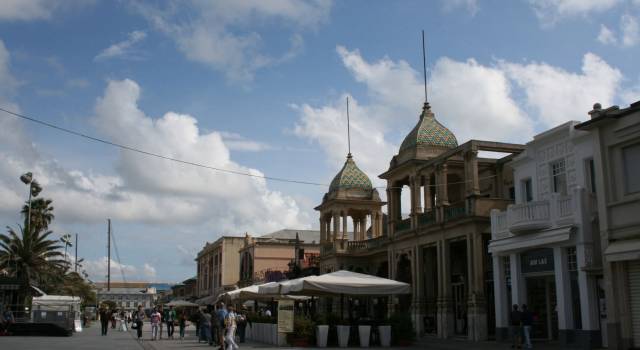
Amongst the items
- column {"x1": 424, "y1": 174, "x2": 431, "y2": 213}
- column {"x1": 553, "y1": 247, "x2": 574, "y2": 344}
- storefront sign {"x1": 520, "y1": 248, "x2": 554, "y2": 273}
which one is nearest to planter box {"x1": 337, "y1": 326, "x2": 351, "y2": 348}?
storefront sign {"x1": 520, "y1": 248, "x2": 554, "y2": 273}

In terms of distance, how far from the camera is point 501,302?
26.2 metres

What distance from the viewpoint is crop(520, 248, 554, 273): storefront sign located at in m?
23.7

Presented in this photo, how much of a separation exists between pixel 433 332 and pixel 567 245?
12.2m

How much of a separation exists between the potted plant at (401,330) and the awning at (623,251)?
8355 mm

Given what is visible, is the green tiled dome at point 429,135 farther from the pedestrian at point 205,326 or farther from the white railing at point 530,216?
the pedestrian at point 205,326

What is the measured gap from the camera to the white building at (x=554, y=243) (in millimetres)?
21484

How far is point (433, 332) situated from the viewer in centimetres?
3303

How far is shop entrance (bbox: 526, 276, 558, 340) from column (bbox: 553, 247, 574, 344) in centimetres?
206

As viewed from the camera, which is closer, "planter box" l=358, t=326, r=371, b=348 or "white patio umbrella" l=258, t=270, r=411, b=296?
"white patio umbrella" l=258, t=270, r=411, b=296

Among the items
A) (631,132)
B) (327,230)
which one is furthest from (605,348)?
(327,230)

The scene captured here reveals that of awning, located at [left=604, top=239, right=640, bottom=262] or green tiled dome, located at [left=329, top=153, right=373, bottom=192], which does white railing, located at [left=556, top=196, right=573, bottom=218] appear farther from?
green tiled dome, located at [left=329, top=153, right=373, bottom=192]

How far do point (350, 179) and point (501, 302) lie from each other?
64.5 feet

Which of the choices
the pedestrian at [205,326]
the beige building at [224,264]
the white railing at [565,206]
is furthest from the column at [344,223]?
the beige building at [224,264]

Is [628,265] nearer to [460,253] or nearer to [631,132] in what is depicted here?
[631,132]
